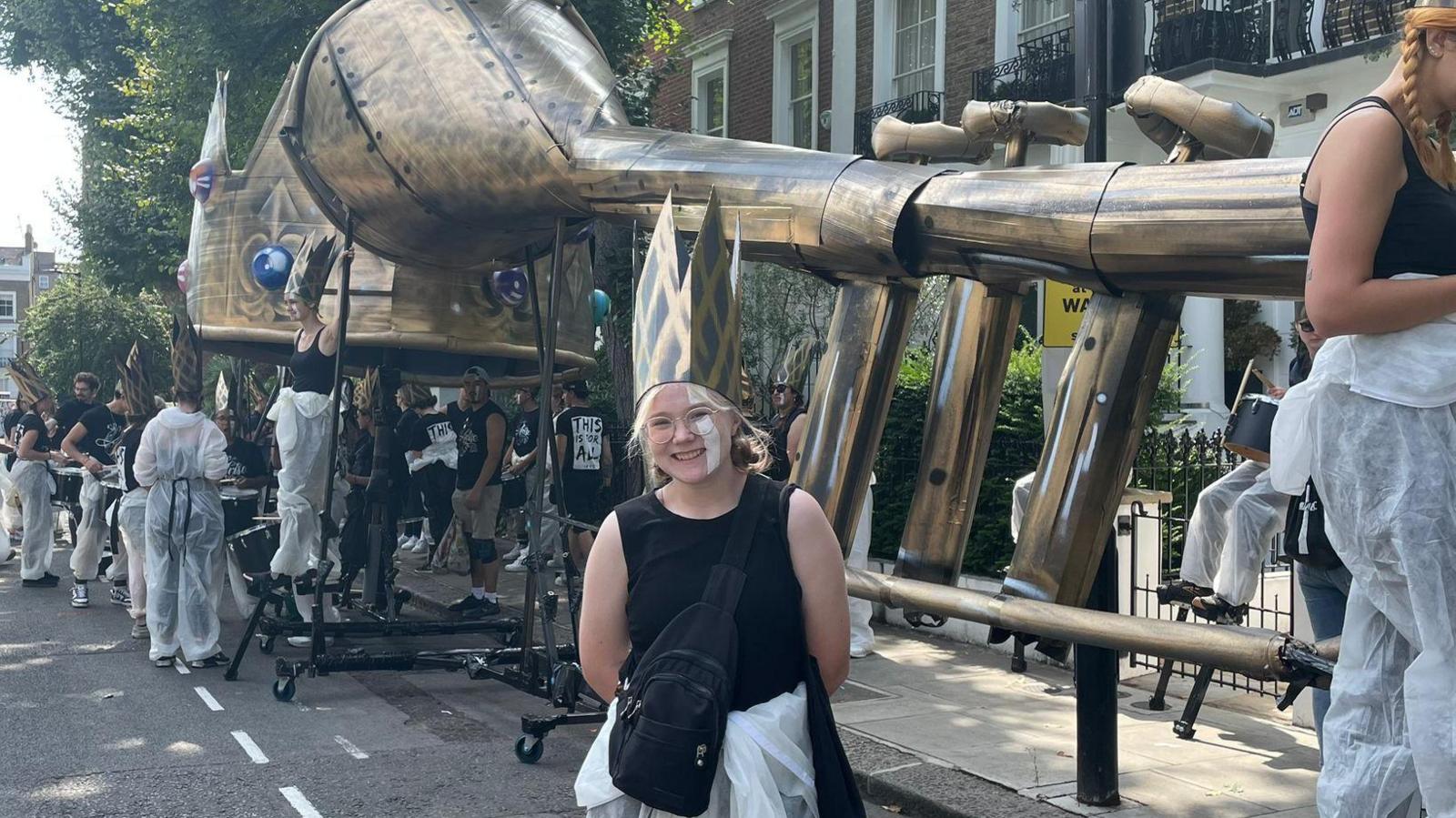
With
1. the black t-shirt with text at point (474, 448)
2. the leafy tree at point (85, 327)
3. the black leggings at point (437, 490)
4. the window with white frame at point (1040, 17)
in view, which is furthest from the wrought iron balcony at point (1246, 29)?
the leafy tree at point (85, 327)

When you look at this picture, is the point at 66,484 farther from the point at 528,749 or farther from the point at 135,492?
the point at 528,749

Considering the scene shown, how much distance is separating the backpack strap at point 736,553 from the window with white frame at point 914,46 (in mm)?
15314

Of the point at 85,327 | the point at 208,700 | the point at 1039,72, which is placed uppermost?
the point at 1039,72

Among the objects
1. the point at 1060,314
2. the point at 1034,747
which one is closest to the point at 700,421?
the point at 1034,747

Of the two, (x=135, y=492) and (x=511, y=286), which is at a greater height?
(x=511, y=286)

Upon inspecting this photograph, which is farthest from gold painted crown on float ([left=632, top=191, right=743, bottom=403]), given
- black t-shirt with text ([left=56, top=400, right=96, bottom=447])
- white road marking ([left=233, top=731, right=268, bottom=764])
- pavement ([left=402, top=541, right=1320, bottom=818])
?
black t-shirt with text ([left=56, top=400, right=96, bottom=447])

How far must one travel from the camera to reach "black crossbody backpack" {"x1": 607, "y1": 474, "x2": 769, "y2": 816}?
7.90ft

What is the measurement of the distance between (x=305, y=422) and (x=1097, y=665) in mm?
5072

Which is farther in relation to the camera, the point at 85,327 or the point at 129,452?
the point at 85,327

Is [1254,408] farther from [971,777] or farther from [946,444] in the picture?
[971,777]

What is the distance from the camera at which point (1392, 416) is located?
2.39 m

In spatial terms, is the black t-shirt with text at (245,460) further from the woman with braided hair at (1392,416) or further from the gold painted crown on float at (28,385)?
the woman with braided hair at (1392,416)

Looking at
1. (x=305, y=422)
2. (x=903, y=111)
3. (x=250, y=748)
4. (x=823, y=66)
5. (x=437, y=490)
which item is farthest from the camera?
(x=823, y=66)

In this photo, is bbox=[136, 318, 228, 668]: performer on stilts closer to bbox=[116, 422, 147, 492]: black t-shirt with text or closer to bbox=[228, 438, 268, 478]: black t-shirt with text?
bbox=[228, 438, 268, 478]: black t-shirt with text
